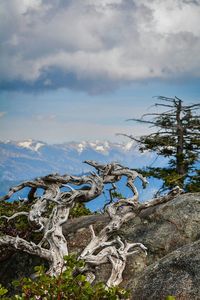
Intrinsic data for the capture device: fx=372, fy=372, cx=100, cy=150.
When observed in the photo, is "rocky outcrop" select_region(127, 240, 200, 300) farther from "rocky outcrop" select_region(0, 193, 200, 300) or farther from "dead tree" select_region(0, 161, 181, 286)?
"dead tree" select_region(0, 161, 181, 286)

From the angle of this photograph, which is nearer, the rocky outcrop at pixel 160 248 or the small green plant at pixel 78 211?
the rocky outcrop at pixel 160 248

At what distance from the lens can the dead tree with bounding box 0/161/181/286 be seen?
1143 centimetres

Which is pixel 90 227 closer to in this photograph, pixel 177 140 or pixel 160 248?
pixel 160 248

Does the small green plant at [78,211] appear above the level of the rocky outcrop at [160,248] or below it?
below

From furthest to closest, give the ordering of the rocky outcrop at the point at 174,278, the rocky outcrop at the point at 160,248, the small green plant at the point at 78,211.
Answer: the small green plant at the point at 78,211, the rocky outcrop at the point at 160,248, the rocky outcrop at the point at 174,278

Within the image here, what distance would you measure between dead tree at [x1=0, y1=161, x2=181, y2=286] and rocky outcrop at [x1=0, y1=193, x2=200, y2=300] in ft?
1.45

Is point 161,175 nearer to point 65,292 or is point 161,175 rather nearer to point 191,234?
point 191,234

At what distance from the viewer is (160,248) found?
485 inches

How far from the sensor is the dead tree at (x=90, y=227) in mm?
11430

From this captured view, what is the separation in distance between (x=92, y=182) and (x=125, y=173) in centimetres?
151

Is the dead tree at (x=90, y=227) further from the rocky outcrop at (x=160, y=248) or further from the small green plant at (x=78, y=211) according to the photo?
the small green plant at (x=78, y=211)

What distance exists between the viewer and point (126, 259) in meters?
12.1

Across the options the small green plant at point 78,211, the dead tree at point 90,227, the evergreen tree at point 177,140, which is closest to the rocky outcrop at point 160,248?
the dead tree at point 90,227

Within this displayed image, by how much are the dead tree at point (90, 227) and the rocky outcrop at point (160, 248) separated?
0.44 m
